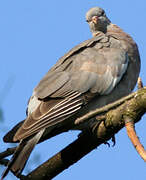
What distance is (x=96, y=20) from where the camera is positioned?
7172mm

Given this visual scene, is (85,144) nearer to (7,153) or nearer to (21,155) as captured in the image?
(21,155)

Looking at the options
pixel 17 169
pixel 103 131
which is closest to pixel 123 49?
pixel 103 131

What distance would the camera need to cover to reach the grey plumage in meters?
4.66

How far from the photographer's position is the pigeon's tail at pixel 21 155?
413cm

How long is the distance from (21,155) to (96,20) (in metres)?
3.53

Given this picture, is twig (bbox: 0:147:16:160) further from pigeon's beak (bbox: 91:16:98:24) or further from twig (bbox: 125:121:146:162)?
pigeon's beak (bbox: 91:16:98:24)

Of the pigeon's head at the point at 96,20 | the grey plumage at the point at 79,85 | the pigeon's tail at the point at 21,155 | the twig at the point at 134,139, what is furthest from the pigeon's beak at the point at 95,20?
the twig at the point at 134,139

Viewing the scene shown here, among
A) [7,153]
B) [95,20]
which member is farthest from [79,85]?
[95,20]

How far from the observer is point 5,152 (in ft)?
15.0

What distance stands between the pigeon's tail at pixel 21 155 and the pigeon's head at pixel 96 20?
3054 mm

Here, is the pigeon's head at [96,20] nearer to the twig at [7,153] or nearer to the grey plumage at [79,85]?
the grey plumage at [79,85]

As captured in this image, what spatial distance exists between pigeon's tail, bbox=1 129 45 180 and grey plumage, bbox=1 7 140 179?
0.01 metres

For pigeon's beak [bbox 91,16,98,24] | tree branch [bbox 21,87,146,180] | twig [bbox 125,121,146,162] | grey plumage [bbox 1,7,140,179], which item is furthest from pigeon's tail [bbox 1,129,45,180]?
pigeon's beak [bbox 91,16,98,24]

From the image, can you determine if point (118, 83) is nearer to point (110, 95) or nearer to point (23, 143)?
point (110, 95)
